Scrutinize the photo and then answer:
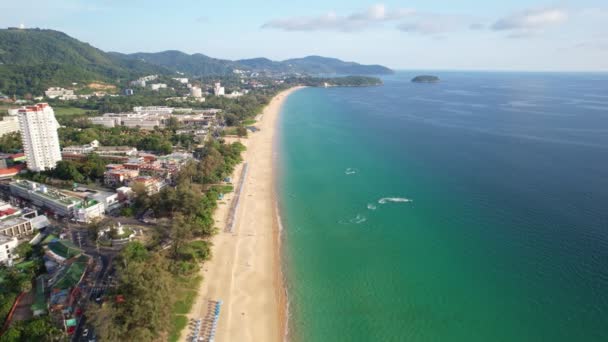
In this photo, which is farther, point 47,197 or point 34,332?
point 47,197

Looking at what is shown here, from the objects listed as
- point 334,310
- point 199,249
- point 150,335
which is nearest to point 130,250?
point 199,249

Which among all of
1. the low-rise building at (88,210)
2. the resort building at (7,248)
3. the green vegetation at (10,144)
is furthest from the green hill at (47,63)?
the resort building at (7,248)

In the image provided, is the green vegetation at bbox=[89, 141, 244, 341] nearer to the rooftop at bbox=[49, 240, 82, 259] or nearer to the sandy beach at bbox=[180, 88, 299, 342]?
the sandy beach at bbox=[180, 88, 299, 342]

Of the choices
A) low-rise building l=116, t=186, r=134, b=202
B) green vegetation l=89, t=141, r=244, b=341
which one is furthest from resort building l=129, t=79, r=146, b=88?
low-rise building l=116, t=186, r=134, b=202

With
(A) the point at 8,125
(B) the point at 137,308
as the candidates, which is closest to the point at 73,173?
(B) the point at 137,308

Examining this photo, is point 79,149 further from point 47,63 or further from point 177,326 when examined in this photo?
point 47,63

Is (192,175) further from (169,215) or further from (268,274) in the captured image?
(268,274)
